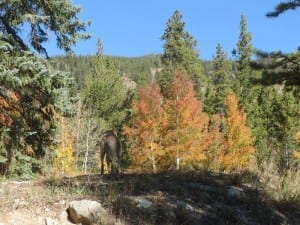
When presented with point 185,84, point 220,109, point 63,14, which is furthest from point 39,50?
point 220,109

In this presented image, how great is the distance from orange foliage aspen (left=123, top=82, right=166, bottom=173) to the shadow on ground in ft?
85.0

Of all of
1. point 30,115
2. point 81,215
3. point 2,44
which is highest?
point 2,44

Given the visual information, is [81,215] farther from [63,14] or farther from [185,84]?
[185,84]

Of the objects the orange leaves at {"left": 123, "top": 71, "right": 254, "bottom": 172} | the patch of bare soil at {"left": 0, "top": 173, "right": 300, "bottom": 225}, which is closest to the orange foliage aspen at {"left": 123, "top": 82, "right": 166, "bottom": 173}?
the orange leaves at {"left": 123, "top": 71, "right": 254, "bottom": 172}

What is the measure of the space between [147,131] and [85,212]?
30.0 m

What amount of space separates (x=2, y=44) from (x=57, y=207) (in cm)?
608

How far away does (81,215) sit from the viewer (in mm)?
7367

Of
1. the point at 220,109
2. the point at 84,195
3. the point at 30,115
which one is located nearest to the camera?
the point at 84,195

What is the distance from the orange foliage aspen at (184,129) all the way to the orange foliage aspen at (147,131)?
82 cm

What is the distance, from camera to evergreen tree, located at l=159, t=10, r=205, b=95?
46053 millimetres

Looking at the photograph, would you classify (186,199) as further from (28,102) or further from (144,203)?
(28,102)

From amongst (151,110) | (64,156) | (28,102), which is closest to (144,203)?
(28,102)

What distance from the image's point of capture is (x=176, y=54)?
153 feet

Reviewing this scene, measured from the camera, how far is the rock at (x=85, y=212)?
24.1 ft
